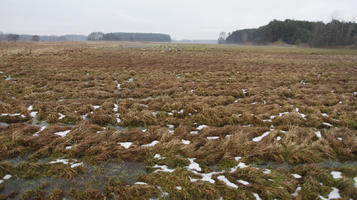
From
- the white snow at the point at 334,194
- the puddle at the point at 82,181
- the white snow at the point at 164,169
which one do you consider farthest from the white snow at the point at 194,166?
the white snow at the point at 334,194

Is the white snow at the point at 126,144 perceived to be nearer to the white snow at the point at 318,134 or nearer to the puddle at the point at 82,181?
the puddle at the point at 82,181

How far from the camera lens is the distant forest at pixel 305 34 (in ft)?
200

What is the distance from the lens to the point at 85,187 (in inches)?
126

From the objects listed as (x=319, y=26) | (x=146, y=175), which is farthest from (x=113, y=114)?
(x=319, y=26)

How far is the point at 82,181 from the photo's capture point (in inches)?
131

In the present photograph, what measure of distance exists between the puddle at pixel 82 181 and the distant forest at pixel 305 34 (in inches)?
3329

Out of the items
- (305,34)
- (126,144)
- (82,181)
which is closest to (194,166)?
(126,144)

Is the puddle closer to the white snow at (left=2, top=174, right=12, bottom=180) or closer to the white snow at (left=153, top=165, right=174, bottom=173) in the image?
the white snow at (left=2, top=174, right=12, bottom=180)

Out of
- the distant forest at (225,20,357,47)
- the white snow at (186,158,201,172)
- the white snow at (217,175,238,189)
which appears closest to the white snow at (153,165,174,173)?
the white snow at (186,158,201,172)

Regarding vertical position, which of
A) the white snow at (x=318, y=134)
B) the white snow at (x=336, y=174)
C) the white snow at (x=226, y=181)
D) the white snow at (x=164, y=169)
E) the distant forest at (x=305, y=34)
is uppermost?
the distant forest at (x=305, y=34)

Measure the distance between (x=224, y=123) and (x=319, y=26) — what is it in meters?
88.1

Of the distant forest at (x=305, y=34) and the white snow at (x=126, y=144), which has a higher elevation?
the distant forest at (x=305, y=34)

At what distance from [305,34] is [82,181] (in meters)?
112

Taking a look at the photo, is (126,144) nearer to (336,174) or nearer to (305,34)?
(336,174)
